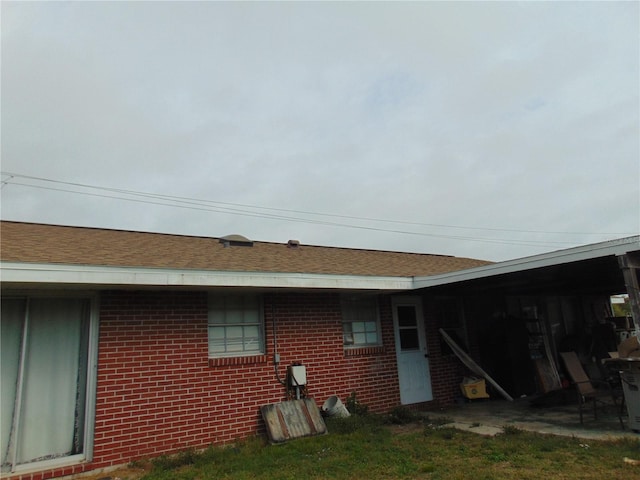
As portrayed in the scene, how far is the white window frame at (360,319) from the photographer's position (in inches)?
344

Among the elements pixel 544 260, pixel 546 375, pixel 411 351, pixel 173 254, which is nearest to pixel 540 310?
pixel 546 375

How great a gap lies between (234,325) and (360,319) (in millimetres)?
2822

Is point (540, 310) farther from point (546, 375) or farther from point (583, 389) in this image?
point (583, 389)

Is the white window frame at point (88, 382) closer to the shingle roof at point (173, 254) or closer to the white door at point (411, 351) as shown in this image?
the shingle roof at point (173, 254)

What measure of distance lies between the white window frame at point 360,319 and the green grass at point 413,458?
87.1 inches

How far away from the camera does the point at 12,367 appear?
17.7 feet

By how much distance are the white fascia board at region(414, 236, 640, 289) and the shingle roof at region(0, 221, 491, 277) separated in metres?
0.93

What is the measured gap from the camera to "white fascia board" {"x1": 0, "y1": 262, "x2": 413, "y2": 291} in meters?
4.91

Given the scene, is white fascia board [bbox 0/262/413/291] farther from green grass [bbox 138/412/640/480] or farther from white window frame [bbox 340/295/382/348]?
green grass [bbox 138/412/640/480]

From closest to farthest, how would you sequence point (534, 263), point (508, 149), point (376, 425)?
point (534, 263) → point (376, 425) → point (508, 149)

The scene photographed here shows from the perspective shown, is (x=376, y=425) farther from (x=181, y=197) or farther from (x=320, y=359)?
(x=181, y=197)

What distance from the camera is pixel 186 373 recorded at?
6578mm

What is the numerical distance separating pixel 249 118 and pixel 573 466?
36.4 feet

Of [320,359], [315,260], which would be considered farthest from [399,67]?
[320,359]
